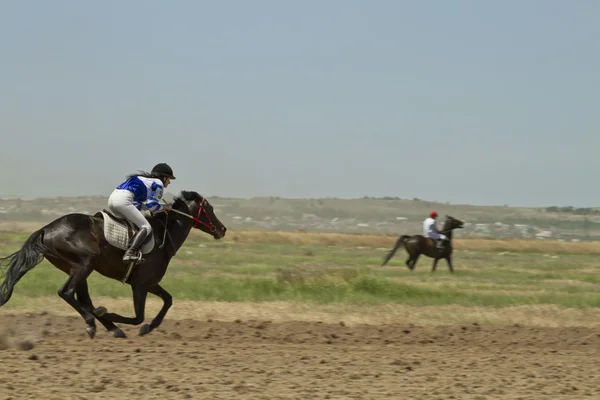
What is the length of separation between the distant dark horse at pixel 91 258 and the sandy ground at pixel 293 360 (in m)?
0.41

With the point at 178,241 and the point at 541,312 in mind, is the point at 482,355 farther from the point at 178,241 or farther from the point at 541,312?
the point at 541,312

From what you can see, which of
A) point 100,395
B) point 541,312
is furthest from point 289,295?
point 100,395

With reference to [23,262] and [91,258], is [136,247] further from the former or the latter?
[23,262]

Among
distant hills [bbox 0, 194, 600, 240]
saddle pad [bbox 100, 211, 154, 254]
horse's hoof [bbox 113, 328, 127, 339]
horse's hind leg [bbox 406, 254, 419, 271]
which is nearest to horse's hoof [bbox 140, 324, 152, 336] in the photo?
horse's hoof [bbox 113, 328, 127, 339]

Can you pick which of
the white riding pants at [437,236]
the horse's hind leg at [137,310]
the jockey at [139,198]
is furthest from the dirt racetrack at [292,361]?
the white riding pants at [437,236]

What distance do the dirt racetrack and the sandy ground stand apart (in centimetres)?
1

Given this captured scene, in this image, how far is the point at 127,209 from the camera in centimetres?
1323

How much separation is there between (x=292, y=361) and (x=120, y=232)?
11.2 feet

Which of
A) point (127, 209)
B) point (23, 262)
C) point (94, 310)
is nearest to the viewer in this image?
point (23, 262)

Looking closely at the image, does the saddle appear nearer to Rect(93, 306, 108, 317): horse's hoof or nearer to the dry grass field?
Rect(93, 306, 108, 317): horse's hoof

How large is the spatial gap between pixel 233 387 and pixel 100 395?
4.17 feet

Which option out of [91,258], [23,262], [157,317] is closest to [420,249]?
[157,317]

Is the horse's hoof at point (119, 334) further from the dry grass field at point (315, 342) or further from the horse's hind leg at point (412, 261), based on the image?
the horse's hind leg at point (412, 261)

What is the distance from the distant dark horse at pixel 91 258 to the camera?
41.9 feet
